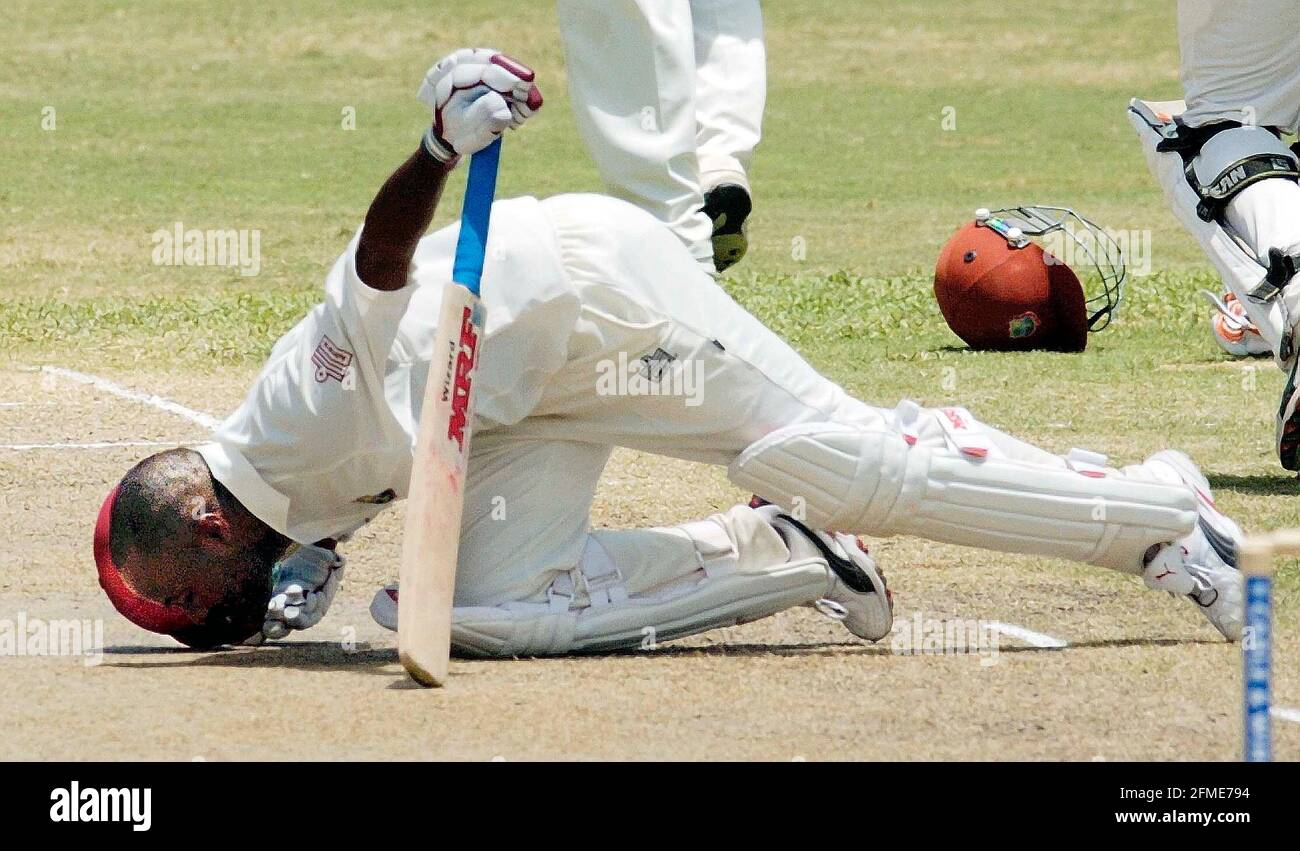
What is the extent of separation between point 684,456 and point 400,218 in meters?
0.88

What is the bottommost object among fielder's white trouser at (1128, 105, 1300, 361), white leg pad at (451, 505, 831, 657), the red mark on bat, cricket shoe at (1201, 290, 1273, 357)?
white leg pad at (451, 505, 831, 657)

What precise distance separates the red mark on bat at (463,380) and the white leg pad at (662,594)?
45 cm

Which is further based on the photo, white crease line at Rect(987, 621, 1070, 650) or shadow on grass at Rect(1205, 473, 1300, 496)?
shadow on grass at Rect(1205, 473, 1300, 496)

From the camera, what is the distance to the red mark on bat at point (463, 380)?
14.3ft

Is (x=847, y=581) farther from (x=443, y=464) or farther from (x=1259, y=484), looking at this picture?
(x=1259, y=484)

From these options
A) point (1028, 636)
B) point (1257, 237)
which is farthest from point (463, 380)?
point (1257, 237)

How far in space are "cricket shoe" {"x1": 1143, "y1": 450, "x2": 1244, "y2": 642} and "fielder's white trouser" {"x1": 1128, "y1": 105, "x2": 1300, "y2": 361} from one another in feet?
6.03

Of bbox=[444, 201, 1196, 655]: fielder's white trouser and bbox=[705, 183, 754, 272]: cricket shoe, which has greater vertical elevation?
bbox=[705, 183, 754, 272]: cricket shoe

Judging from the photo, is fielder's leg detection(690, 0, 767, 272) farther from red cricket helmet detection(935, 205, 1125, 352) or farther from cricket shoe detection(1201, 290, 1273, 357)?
cricket shoe detection(1201, 290, 1273, 357)

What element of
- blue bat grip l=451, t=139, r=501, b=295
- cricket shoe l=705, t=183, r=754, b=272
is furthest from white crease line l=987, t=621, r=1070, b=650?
cricket shoe l=705, t=183, r=754, b=272

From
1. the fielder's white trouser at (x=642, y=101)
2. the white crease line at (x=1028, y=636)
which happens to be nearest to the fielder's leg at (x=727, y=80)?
the fielder's white trouser at (x=642, y=101)

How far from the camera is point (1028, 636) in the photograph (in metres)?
4.89

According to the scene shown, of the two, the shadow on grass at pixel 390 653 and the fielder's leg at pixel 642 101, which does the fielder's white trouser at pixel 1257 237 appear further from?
the shadow on grass at pixel 390 653

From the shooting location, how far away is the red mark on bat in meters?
4.37
